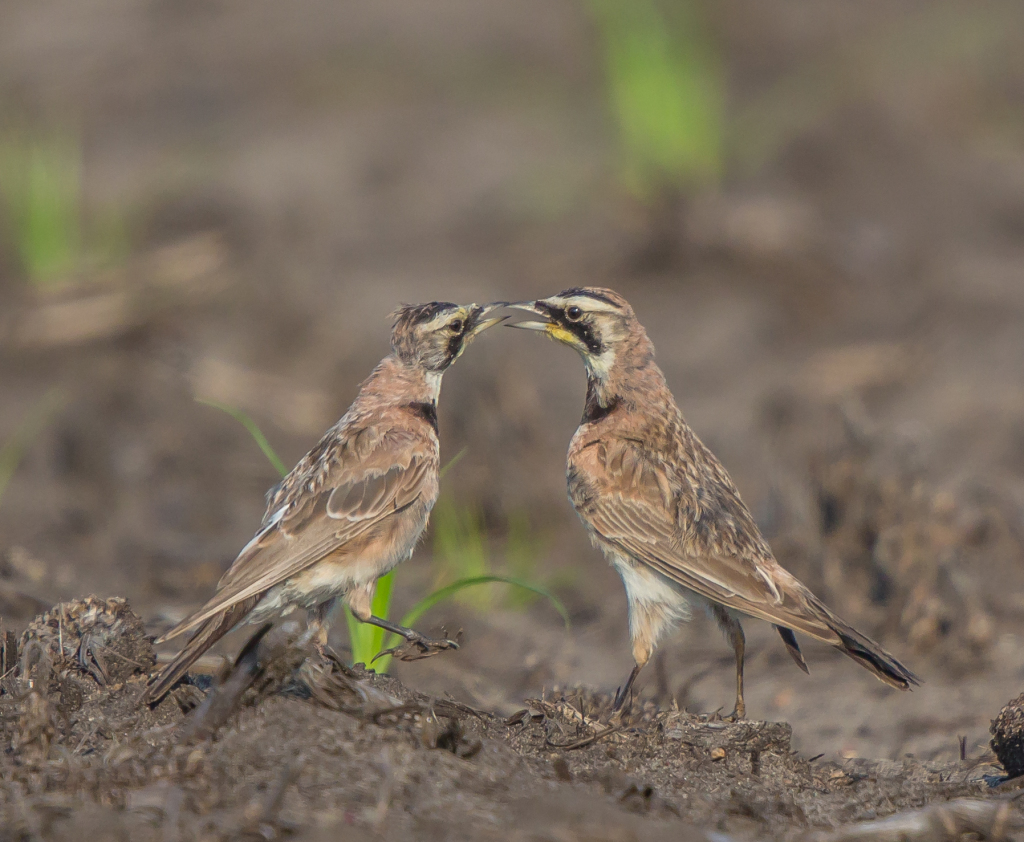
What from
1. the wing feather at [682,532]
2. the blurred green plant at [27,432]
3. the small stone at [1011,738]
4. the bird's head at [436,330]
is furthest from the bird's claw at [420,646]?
the blurred green plant at [27,432]

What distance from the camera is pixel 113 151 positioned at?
60.5 feet

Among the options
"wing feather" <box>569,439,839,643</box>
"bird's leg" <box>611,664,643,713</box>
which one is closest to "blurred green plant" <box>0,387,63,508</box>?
"wing feather" <box>569,439,839,643</box>

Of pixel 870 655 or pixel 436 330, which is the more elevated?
pixel 436 330

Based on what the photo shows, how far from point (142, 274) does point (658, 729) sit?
9658 mm

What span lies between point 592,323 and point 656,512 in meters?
1.29

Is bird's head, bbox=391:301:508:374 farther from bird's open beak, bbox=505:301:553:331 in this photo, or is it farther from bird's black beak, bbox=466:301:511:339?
bird's open beak, bbox=505:301:553:331

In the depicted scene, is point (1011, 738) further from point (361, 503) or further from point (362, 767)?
point (361, 503)

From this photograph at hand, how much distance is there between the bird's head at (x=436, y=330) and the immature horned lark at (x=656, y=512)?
0.30m

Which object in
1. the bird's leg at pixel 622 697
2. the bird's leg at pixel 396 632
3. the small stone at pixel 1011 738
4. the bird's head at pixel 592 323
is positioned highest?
the bird's head at pixel 592 323

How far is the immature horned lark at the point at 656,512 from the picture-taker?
6.77 m

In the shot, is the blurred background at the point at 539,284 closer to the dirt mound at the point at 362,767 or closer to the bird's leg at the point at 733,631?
the bird's leg at the point at 733,631

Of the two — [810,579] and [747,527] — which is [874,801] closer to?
[747,527]

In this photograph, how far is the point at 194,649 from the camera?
230 inches

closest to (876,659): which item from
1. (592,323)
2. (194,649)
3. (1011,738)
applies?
(1011,738)
